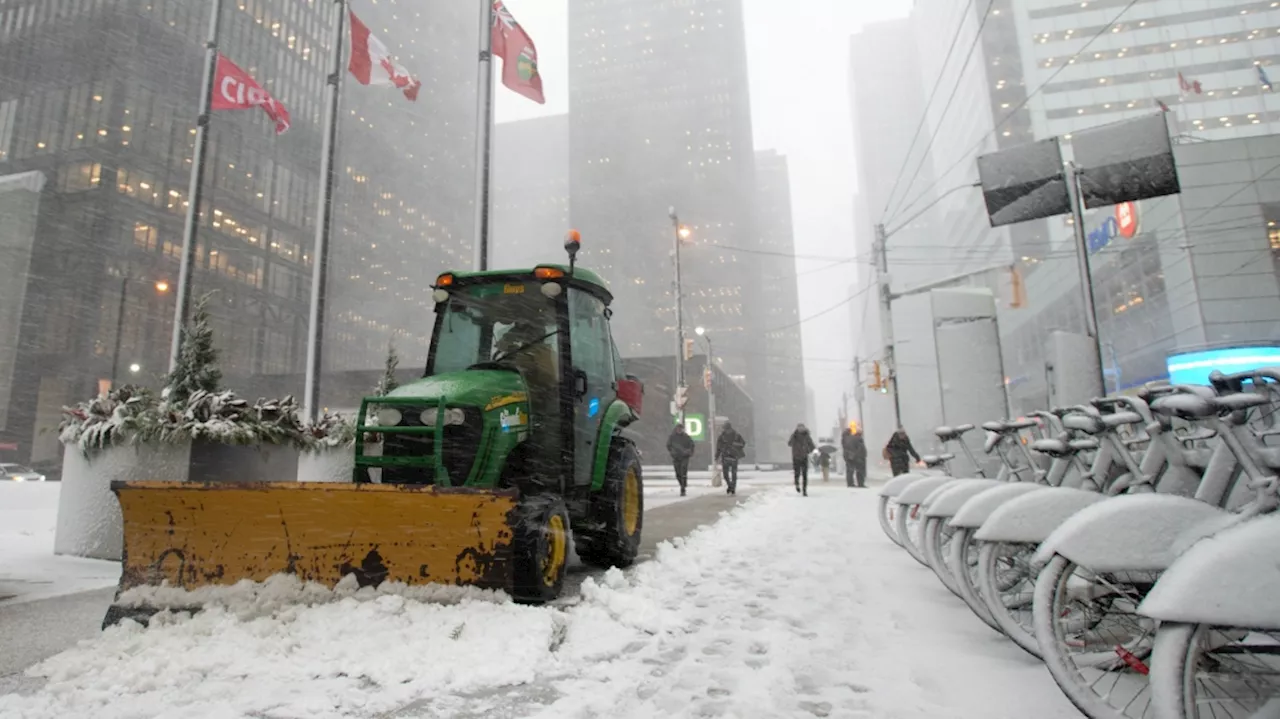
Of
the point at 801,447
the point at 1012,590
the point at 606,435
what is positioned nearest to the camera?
the point at 1012,590

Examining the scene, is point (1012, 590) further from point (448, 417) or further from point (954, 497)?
point (448, 417)

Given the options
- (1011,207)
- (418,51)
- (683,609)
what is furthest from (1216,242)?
(418,51)

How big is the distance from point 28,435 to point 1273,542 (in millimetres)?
72358

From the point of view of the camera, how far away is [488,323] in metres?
5.74

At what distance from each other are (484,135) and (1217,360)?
115ft

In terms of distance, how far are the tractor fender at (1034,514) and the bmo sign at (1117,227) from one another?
42867 millimetres

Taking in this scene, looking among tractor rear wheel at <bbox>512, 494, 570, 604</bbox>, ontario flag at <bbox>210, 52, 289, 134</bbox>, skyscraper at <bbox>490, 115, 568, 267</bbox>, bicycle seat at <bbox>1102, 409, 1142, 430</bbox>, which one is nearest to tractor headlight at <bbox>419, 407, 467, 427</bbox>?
tractor rear wheel at <bbox>512, 494, 570, 604</bbox>

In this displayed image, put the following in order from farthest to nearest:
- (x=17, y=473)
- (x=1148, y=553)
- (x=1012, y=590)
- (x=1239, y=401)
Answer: (x=17, y=473)
(x=1012, y=590)
(x=1148, y=553)
(x=1239, y=401)

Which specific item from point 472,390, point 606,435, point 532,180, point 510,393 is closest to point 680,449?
point 606,435

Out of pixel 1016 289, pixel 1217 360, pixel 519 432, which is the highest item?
pixel 1016 289

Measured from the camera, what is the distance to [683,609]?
4.42 metres

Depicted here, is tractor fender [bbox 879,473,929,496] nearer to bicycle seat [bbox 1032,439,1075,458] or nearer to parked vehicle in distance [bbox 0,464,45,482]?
bicycle seat [bbox 1032,439,1075,458]

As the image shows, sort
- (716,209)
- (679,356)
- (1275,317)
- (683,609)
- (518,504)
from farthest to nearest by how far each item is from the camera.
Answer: (716,209) < (1275,317) < (679,356) < (683,609) < (518,504)

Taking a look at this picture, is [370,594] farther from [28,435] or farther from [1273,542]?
[28,435]
